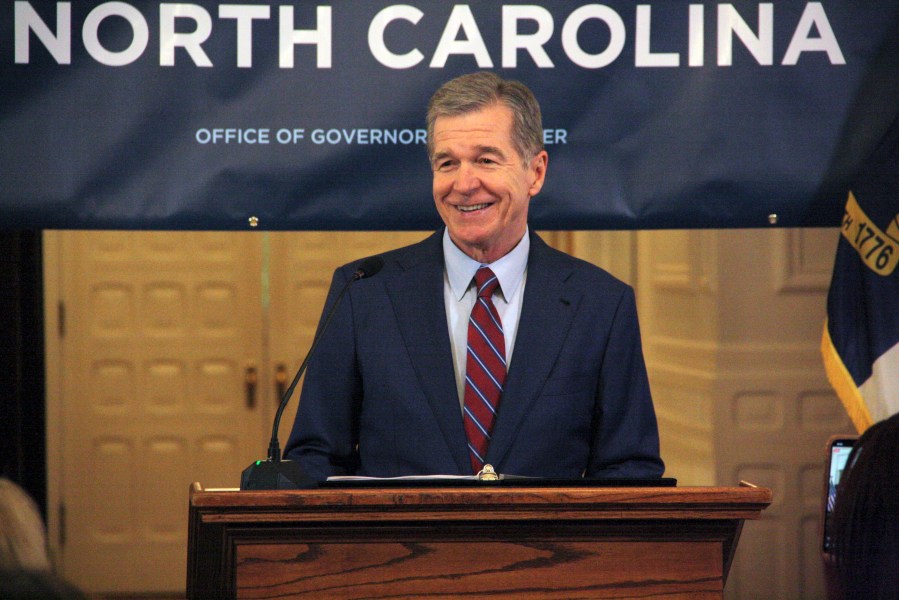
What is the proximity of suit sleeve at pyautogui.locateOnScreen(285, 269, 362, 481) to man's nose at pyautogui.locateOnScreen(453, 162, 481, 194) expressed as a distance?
0.27m

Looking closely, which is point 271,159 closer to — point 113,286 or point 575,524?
point 575,524

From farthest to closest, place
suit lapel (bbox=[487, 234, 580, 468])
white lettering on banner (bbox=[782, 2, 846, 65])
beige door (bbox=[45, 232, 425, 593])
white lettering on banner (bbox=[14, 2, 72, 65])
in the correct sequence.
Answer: beige door (bbox=[45, 232, 425, 593])
white lettering on banner (bbox=[782, 2, 846, 65])
white lettering on banner (bbox=[14, 2, 72, 65])
suit lapel (bbox=[487, 234, 580, 468])

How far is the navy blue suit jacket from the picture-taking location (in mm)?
2205

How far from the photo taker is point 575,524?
5.22ft

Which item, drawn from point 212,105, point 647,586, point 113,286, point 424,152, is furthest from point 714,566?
point 113,286

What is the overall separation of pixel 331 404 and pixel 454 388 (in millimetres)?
239

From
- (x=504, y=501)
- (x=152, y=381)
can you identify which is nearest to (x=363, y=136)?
(x=504, y=501)

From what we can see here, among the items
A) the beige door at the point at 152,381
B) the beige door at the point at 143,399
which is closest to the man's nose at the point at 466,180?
the beige door at the point at 152,381

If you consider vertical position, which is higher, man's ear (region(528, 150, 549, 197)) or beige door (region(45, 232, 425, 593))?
man's ear (region(528, 150, 549, 197))

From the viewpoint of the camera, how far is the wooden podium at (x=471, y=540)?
5.08 ft

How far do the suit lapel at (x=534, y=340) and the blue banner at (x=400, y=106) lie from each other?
1.40ft

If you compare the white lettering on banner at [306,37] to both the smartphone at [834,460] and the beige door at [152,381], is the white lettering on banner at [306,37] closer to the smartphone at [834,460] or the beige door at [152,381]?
the smartphone at [834,460]

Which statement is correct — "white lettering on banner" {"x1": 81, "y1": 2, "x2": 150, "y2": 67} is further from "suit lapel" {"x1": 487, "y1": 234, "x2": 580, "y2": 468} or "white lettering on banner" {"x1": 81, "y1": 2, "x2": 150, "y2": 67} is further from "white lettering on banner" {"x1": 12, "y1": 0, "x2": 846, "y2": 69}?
"suit lapel" {"x1": 487, "y1": 234, "x2": 580, "y2": 468}

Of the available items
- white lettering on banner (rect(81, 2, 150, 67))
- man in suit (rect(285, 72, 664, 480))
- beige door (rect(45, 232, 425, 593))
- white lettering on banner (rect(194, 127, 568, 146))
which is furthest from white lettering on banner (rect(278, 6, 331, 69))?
beige door (rect(45, 232, 425, 593))
